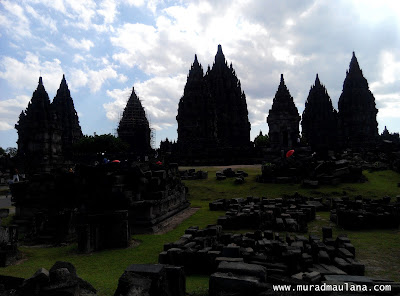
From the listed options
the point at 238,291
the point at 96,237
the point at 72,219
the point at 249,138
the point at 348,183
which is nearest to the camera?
the point at 238,291

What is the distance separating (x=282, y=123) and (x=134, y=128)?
43.3m

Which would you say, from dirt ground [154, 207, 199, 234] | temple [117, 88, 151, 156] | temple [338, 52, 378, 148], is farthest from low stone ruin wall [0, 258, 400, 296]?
temple [117, 88, 151, 156]

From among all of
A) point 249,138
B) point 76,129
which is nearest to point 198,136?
point 249,138

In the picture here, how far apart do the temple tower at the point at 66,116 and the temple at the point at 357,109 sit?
5157 cm

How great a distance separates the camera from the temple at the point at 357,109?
57469 mm

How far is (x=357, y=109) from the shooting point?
57625 millimetres

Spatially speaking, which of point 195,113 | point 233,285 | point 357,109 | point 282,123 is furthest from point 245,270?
point 357,109

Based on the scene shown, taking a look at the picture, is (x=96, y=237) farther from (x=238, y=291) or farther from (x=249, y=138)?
(x=249, y=138)

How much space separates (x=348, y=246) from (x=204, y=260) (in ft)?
12.0

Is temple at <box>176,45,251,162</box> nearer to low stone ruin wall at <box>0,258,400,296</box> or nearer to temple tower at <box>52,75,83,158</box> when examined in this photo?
temple tower at <box>52,75,83,158</box>

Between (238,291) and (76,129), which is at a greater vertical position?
(76,129)

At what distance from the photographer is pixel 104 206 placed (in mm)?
11828

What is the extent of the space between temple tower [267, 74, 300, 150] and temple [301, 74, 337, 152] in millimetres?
27021

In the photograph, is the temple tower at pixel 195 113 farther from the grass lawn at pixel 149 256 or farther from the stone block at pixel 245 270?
the stone block at pixel 245 270
